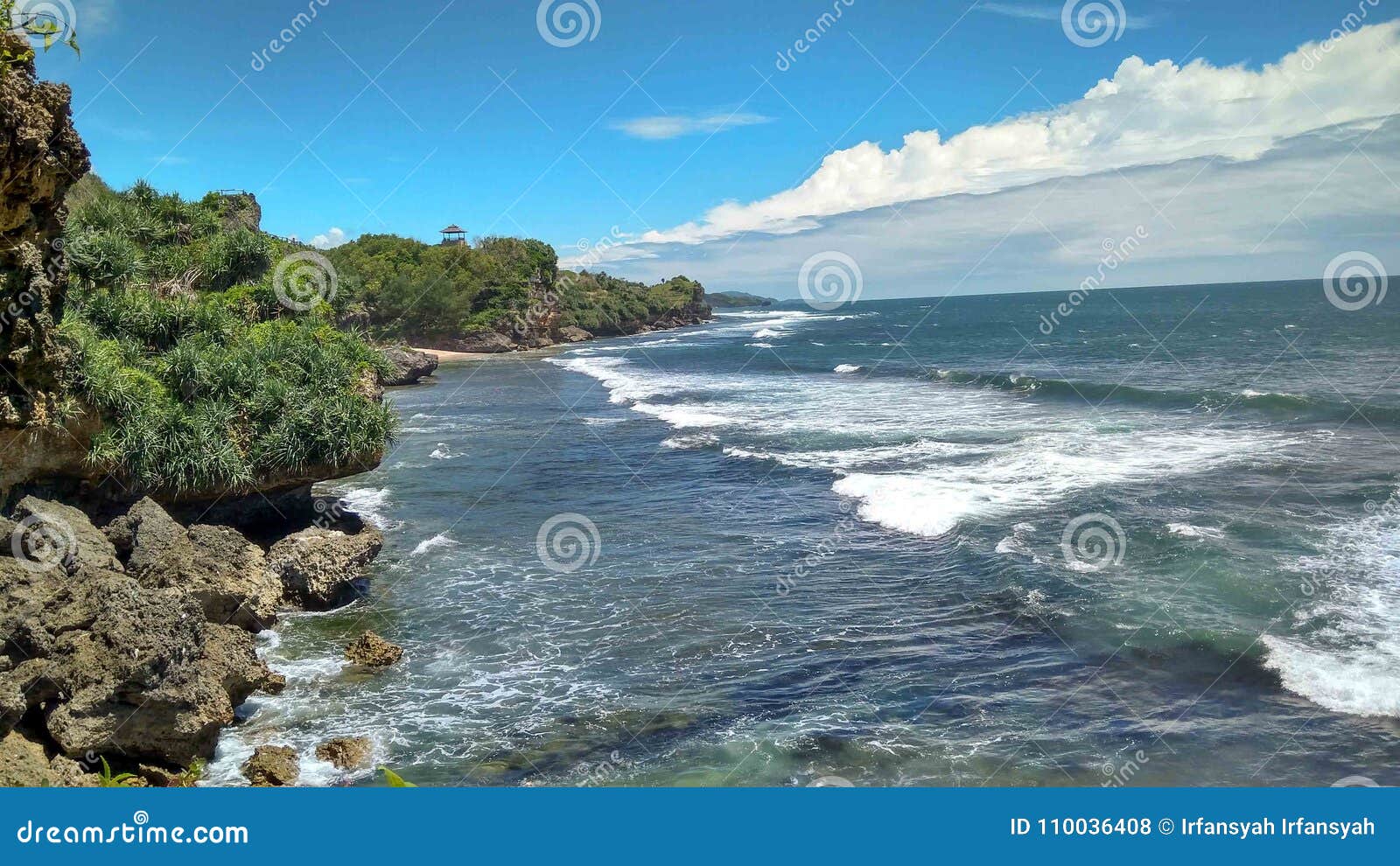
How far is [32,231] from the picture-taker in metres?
9.20

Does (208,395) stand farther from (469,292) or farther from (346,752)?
(469,292)

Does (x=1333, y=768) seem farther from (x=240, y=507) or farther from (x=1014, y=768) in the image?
(x=240, y=507)

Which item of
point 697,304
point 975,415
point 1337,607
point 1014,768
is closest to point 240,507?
point 1014,768

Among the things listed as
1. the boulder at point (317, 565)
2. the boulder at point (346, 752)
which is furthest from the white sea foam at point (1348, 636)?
the boulder at point (317, 565)

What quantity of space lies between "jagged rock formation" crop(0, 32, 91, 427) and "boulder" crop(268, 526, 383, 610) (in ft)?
13.3

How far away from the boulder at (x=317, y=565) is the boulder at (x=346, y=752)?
209 inches

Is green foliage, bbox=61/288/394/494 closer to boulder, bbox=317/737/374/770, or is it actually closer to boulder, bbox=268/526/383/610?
boulder, bbox=268/526/383/610

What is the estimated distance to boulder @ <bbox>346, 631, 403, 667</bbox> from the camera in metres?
13.0

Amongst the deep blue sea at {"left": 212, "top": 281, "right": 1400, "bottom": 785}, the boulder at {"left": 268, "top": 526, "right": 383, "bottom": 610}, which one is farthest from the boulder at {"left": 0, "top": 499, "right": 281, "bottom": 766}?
the boulder at {"left": 268, "top": 526, "right": 383, "bottom": 610}

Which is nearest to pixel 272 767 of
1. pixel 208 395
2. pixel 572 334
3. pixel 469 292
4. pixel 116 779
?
pixel 116 779

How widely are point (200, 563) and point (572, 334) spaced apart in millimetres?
82765

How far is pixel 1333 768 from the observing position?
999 centimetres

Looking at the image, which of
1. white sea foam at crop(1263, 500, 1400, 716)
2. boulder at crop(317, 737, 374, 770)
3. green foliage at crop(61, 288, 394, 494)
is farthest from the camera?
green foliage at crop(61, 288, 394, 494)

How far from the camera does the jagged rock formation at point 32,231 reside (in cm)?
784
